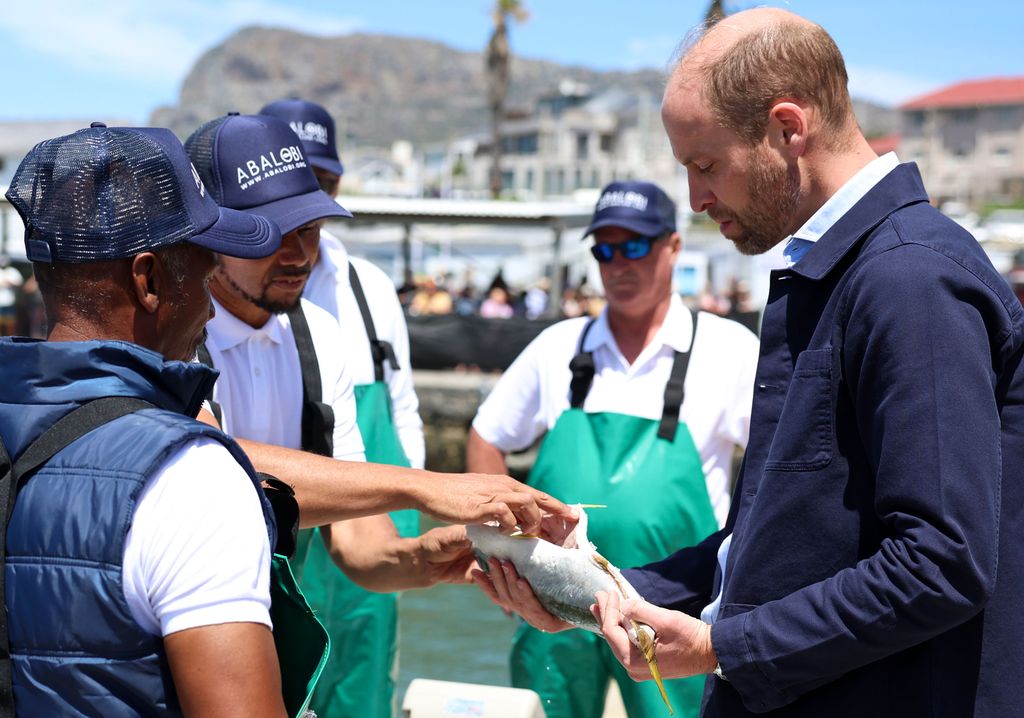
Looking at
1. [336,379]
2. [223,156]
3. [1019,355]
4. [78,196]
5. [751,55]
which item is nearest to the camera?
[78,196]

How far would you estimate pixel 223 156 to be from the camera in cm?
342

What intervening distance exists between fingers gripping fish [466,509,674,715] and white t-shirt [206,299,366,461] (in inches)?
33.1

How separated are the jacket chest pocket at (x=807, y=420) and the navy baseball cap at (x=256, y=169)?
186 centimetres

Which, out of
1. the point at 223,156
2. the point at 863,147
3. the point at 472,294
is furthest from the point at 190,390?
the point at 472,294

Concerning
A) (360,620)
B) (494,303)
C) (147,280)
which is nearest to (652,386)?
(360,620)

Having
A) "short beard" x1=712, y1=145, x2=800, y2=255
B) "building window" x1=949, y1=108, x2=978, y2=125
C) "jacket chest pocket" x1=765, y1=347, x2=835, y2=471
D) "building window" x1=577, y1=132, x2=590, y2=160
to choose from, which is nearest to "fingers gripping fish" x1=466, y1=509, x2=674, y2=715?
"jacket chest pocket" x1=765, y1=347, x2=835, y2=471

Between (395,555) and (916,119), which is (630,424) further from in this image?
(916,119)

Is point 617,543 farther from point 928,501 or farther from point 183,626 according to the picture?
point 183,626

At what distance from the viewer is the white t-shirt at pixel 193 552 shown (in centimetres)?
160

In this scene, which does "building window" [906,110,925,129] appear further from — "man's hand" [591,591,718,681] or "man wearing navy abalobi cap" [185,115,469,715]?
"man's hand" [591,591,718,681]

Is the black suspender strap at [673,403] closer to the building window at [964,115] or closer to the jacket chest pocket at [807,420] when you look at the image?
the jacket chest pocket at [807,420]

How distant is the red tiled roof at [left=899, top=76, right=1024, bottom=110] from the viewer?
9556 centimetres

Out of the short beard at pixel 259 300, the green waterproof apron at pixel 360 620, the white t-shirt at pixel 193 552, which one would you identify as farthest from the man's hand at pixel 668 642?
the green waterproof apron at pixel 360 620

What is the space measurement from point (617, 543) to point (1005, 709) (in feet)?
6.73
